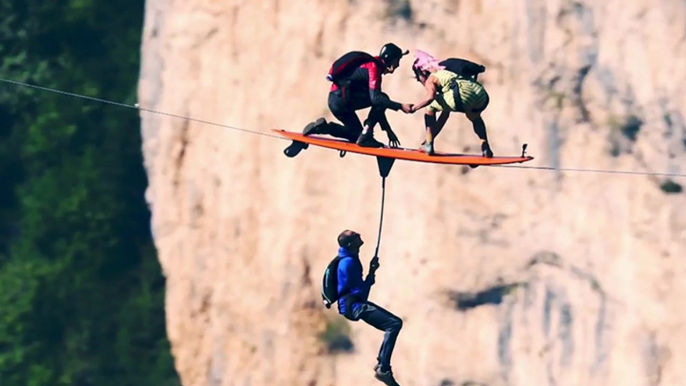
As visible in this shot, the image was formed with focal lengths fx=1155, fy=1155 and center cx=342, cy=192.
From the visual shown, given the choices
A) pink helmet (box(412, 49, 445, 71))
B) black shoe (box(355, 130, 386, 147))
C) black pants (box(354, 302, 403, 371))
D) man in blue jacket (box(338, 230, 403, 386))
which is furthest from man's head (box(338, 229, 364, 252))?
pink helmet (box(412, 49, 445, 71))

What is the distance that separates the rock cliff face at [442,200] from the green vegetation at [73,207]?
42 cm

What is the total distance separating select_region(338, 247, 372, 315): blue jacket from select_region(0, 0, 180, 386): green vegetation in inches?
267

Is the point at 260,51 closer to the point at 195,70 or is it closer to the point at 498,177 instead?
the point at 195,70

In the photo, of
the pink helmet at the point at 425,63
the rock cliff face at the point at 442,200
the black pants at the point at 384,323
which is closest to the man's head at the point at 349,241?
the black pants at the point at 384,323

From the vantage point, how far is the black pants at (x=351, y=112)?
791cm

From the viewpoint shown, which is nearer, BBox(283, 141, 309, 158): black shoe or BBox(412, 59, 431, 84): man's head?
BBox(412, 59, 431, 84): man's head

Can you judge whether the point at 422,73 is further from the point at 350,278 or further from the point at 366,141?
the point at 350,278

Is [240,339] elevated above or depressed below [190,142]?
below

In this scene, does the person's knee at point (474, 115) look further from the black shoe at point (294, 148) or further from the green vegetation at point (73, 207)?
the green vegetation at point (73, 207)

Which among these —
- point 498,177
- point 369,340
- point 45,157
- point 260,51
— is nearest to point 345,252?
point 498,177

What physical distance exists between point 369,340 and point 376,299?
51 cm

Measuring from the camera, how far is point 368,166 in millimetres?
11539

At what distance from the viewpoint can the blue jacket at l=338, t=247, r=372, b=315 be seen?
7188 millimetres

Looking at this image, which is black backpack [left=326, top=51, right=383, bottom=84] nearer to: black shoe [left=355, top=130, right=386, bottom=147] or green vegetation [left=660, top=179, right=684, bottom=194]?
black shoe [left=355, top=130, right=386, bottom=147]
